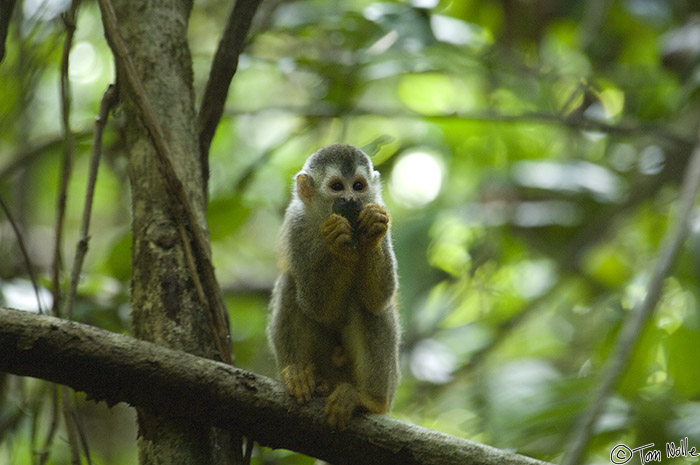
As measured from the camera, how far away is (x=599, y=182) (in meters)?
5.32

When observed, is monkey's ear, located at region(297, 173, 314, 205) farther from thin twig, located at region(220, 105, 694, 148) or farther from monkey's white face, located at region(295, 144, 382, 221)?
thin twig, located at region(220, 105, 694, 148)

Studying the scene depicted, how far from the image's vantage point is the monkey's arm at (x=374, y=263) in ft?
9.98

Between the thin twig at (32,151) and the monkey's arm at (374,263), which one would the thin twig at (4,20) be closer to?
the thin twig at (32,151)

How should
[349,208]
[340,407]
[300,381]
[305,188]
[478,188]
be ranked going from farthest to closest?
[478,188]
[305,188]
[349,208]
[300,381]
[340,407]

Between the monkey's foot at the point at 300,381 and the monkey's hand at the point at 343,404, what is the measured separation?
9cm

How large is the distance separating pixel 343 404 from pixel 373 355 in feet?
1.88

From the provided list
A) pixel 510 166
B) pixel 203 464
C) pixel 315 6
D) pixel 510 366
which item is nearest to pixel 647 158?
pixel 510 166

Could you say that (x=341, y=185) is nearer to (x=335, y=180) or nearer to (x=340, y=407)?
(x=335, y=180)

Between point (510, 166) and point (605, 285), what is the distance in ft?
4.59

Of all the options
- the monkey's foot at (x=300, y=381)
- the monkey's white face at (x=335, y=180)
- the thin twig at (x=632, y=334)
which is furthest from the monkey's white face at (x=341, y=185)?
the thin twig at (x=632, y=334)

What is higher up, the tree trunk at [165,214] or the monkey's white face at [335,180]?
the monkey's white face at [335,180]

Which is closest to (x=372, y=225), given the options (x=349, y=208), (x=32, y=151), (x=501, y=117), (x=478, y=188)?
(x=349, y=208)

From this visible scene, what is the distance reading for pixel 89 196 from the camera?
9.12 ft

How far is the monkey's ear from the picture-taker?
3.60 metres
